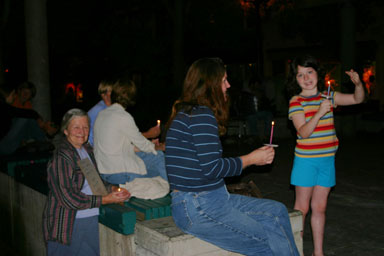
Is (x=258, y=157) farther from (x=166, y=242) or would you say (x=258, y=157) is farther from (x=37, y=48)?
(x=37, y=48)

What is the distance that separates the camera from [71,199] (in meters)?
4.03

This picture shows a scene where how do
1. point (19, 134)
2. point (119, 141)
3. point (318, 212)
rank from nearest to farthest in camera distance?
point (318, 212)
point (119, 141)
point (19, 134)

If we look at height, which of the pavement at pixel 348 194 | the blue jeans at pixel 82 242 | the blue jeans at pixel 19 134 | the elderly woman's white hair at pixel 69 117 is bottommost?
the pavement at pixel 348 194

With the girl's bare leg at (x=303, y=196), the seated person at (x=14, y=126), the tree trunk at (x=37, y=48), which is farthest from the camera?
the tree trunk at (x=37, y=48)

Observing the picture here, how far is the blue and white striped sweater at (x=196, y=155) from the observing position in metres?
3.14

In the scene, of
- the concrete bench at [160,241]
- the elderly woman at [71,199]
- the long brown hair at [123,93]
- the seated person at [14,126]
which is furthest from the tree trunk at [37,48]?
the concrete bench at [160,241]

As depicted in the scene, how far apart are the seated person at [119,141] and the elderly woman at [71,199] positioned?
905 millimetres

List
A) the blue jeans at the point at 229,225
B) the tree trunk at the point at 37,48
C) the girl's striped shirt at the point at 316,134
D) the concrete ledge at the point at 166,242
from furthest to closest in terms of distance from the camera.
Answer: the tree trunk at the point at 37,48 → the girl's striped shirt at the point at 316,134 → the concrete ledge at the point at 166,242 → the blue jeans at the point at 229,225

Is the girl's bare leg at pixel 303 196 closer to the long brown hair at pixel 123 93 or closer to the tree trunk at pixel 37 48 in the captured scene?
the long brown hair at pixel 123 93

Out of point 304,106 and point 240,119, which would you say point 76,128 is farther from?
point 240,119

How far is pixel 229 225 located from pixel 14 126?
→ 5.37 m

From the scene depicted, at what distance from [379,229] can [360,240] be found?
0.55 metres

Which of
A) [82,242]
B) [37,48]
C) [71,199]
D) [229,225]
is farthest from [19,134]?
[229,225]

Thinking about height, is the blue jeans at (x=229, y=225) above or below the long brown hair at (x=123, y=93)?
below
